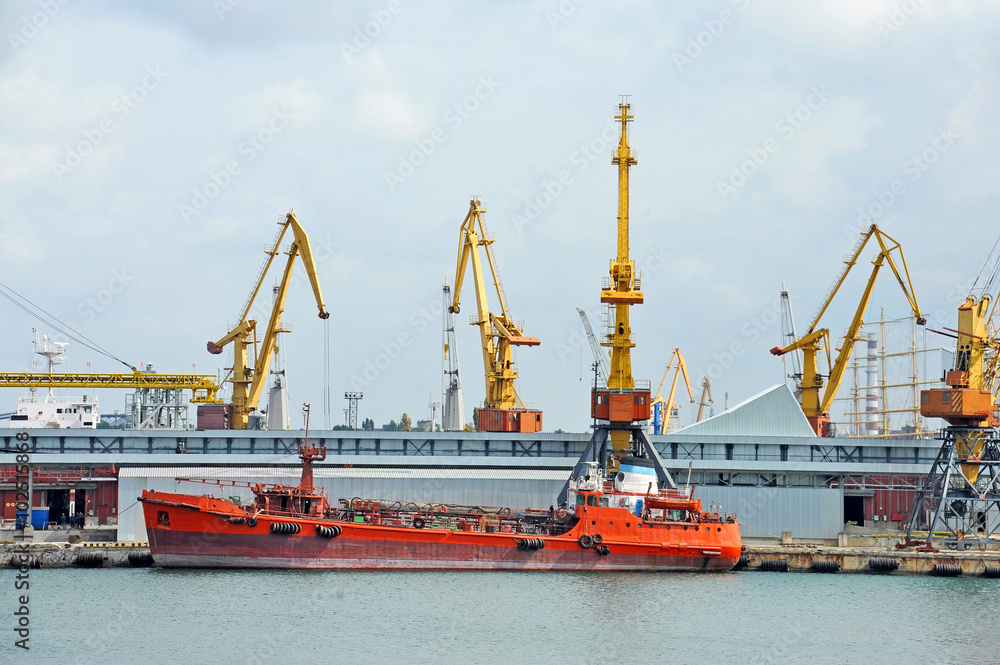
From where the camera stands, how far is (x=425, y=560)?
53.8 m

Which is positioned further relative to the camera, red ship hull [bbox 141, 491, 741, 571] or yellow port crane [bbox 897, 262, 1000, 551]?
yellow port crane [bbox 897, 262, 1000, 551]

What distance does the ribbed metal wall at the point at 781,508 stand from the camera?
2591 inches

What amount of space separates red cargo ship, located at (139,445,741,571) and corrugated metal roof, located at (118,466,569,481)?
14.6ft

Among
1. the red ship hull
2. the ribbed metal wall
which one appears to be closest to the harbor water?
the red ship hull

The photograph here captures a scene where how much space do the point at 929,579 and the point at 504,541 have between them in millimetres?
18892

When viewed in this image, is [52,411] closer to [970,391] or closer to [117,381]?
[117,381]

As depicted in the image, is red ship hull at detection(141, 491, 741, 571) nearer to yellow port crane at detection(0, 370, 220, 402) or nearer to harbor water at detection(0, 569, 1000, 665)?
harbor water at detection(0, 569, 1000, 665)

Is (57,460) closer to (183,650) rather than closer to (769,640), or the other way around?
(183,650)

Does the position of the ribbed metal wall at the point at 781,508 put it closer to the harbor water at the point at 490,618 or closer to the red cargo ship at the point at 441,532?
the red cargo ship at the point at 441,532

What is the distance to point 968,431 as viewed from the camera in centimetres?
6078

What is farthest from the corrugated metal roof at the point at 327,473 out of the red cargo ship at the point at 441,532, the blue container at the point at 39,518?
the blue container at the point at 39,518

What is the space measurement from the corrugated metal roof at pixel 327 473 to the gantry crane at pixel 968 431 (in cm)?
1838

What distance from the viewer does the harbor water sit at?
1496 inches

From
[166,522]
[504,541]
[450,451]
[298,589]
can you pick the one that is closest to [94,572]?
[166,522]
